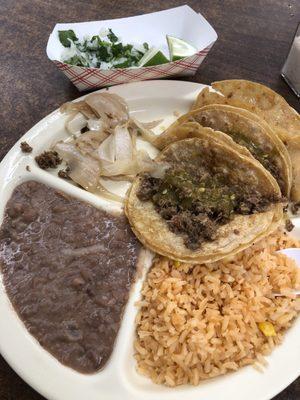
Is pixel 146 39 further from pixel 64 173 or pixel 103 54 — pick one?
pixel 64 173

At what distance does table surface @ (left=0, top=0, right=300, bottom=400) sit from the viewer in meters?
3.83

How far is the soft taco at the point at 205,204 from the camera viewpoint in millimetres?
2715

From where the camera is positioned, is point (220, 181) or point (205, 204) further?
point (220, 181)

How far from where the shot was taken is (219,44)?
4.35 m

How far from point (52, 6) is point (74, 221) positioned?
2956 millimetres

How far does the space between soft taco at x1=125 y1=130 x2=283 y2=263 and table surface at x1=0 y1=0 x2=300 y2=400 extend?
1.35 metres

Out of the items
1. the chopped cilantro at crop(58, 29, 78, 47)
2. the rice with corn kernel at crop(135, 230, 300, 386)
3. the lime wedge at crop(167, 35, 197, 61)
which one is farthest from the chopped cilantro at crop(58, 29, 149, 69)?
the rice with corn kernel at crop(135, 230, 300, 386)

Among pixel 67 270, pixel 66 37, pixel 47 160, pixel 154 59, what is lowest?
pixel 67 270

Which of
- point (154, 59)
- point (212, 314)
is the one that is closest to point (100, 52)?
point (154, 59)

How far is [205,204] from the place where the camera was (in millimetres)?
2816

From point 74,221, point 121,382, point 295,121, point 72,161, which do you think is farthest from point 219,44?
point 121,382

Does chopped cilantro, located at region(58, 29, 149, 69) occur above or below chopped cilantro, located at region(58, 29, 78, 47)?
below

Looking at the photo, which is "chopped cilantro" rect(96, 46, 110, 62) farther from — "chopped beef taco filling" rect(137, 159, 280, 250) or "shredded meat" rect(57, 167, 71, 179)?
"chopped beef taco filling" rect(137, 159, 280, 250)

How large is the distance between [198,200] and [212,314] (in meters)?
0.78
